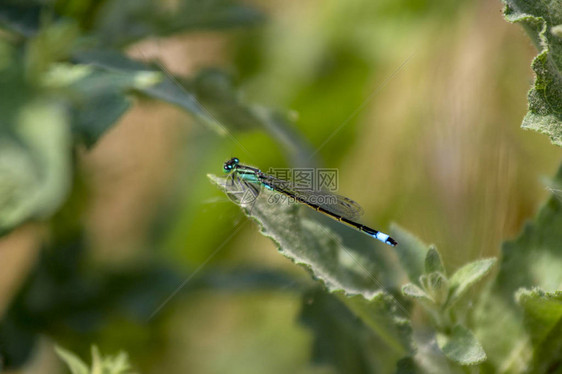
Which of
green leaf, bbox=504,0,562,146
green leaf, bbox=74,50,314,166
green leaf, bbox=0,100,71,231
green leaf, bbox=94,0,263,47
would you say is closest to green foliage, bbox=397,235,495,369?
green leaf, bbox=504,0,562,146

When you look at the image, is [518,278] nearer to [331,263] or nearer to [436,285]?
[436,285]

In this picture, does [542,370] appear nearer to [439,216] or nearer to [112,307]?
[439,216]

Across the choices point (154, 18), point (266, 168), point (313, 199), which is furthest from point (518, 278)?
point (154, 18)

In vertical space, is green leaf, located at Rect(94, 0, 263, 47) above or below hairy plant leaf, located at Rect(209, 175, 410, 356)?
above

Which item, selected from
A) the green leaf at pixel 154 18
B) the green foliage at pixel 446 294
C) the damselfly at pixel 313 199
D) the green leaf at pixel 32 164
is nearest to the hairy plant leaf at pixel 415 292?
the green foliage at pixel 446 294

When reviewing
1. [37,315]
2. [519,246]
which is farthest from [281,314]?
[519,246]

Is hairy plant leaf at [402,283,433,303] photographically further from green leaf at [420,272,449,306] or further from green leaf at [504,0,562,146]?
green leaf at [504,0,562,146]

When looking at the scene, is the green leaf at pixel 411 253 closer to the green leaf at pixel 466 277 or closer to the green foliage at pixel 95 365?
the green leaf at pixel 466 277
